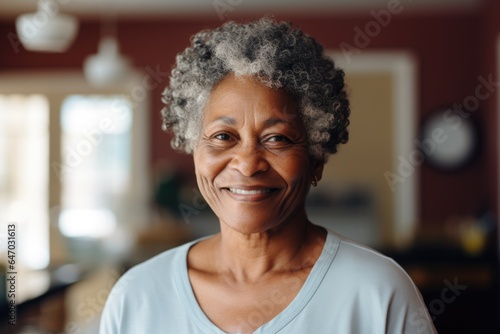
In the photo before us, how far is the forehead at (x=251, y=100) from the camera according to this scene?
3.95 feet

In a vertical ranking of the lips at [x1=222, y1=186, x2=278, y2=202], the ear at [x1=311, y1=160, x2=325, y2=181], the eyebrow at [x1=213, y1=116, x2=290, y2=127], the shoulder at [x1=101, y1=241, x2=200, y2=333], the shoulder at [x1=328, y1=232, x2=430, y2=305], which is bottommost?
the shoulder at [x1=101, y1=241, x2=200, y2=333]

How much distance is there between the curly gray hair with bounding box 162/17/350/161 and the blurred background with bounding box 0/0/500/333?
4261 millimetres

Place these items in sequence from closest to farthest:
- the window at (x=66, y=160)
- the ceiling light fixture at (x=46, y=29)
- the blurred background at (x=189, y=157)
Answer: the ceiling light fixture at (x=46, y=29) < the blurred background at (x=189, y=157) < the window at (x=66, y=160)

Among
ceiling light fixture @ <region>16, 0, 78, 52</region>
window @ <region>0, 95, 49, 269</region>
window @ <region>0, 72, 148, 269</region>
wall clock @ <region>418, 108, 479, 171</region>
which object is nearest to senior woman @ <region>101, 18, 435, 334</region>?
ceiling light fixture @ <region>16, 0, 78, 52</region>

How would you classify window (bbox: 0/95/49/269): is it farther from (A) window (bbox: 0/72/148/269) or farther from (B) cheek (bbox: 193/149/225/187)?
(B) cheek (bbox: 193/149/225/187)

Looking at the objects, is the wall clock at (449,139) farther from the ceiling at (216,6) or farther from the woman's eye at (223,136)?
the woman's eye at (223,136)

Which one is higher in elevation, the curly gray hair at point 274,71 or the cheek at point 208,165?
the curly gray hair at point 274,71

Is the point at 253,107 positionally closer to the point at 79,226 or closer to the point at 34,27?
the point at 34,27

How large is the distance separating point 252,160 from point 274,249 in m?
0.20

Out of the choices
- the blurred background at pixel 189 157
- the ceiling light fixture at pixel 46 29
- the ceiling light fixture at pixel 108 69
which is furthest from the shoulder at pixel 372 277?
the blurred background at pixel 189 157

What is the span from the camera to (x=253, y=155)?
47.1 inches

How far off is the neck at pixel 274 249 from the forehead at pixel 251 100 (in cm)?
21

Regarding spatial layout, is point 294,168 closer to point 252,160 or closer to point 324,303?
point 252,160

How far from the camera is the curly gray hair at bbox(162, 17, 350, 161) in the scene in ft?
4.02
